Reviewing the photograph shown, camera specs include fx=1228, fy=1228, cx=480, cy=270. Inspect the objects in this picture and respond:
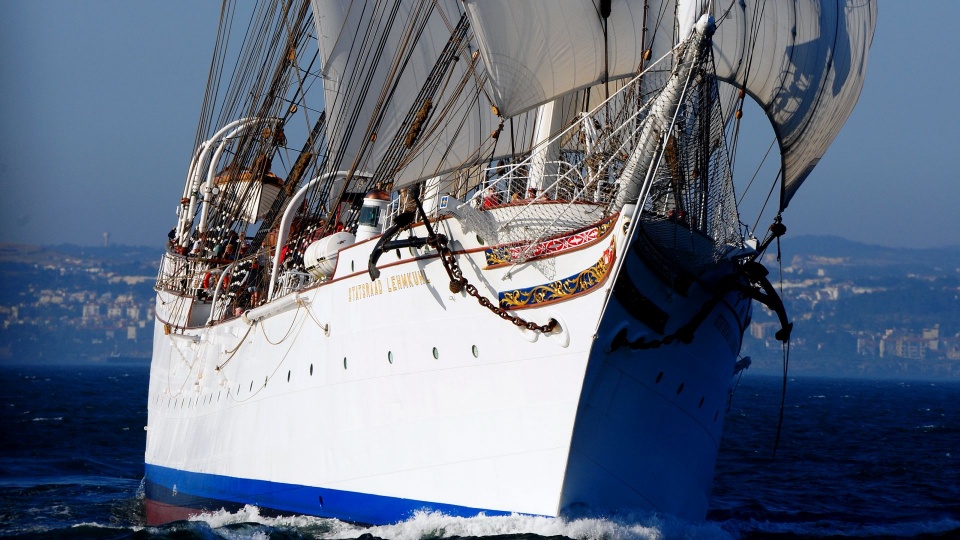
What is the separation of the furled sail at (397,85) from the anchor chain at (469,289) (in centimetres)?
821

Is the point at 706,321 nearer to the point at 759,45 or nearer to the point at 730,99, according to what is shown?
the point at 759,45

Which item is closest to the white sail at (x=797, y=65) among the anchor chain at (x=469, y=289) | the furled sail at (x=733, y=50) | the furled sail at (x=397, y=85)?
the furled sail at (x=733, y=50)

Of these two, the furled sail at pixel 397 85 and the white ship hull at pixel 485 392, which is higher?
the furled sail at pixel 397 85

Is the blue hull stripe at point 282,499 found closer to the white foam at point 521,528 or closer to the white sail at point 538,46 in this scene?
the white foam at point 521,528

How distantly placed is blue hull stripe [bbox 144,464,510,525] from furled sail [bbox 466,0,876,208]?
5774 millimetres

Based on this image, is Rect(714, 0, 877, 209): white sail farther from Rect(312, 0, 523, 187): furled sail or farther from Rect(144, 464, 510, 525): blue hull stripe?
Rect(144, 464, 510, 525): blue hull stripe

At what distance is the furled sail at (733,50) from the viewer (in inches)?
679

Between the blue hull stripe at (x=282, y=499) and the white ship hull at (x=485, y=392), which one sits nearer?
the white ship hull at (x=485, y=392)

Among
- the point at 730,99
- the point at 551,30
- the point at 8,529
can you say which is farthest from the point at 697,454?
the point at 8,529

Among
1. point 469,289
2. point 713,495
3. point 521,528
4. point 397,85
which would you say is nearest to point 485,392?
point 469,289

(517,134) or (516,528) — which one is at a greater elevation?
(517,134)

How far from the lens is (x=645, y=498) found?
54.7 feet

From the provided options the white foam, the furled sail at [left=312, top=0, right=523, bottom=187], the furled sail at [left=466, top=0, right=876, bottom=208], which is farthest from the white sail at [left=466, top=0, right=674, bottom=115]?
the furled sail at [left=312, top=0, right=523, bottom=187]

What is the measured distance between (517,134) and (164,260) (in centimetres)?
1062
